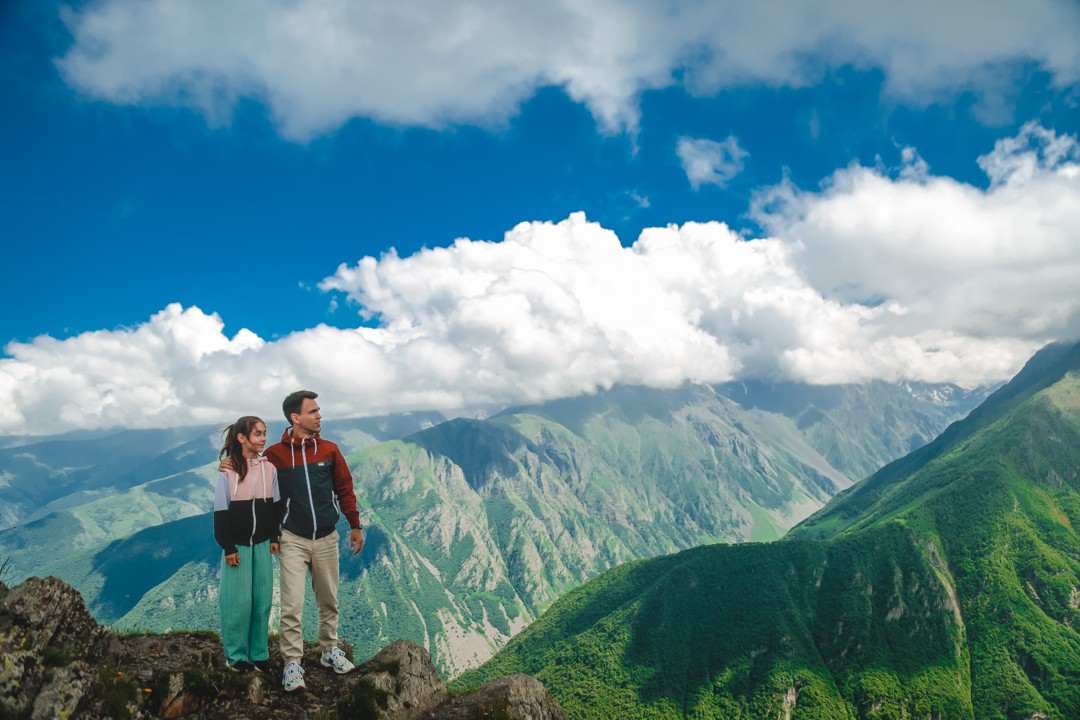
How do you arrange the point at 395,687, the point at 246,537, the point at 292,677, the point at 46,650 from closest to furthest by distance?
the point at 46,650 < the point at 292,677 < the point at 246,537 < the point at 395,687

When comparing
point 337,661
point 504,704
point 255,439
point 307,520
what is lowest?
point 504,704

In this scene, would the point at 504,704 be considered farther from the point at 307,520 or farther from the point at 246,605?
the point at 307,520

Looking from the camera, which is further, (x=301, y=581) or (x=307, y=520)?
(x=301, y=581)

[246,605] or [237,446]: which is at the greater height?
[237,446]

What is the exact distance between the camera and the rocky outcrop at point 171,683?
1033cm

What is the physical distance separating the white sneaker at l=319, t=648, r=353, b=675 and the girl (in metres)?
1.62

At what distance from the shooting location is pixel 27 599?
11.8 m

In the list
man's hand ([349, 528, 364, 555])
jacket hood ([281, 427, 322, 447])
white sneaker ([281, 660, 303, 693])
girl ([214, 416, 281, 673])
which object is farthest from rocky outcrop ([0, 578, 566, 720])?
jacket hood ([281, 427, 322, 447])

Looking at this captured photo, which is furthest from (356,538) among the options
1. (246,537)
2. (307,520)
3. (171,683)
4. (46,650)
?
(46,650)

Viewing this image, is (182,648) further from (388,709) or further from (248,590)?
(388,709)

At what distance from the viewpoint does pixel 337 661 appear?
15312 millimetres

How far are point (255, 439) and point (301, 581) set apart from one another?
3.83 metres

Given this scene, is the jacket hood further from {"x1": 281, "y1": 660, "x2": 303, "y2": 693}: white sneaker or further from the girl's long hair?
{"x1": 281, "y1": 660, "x2": 303, "y2": 693}: white sneaker

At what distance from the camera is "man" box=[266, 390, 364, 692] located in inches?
544
